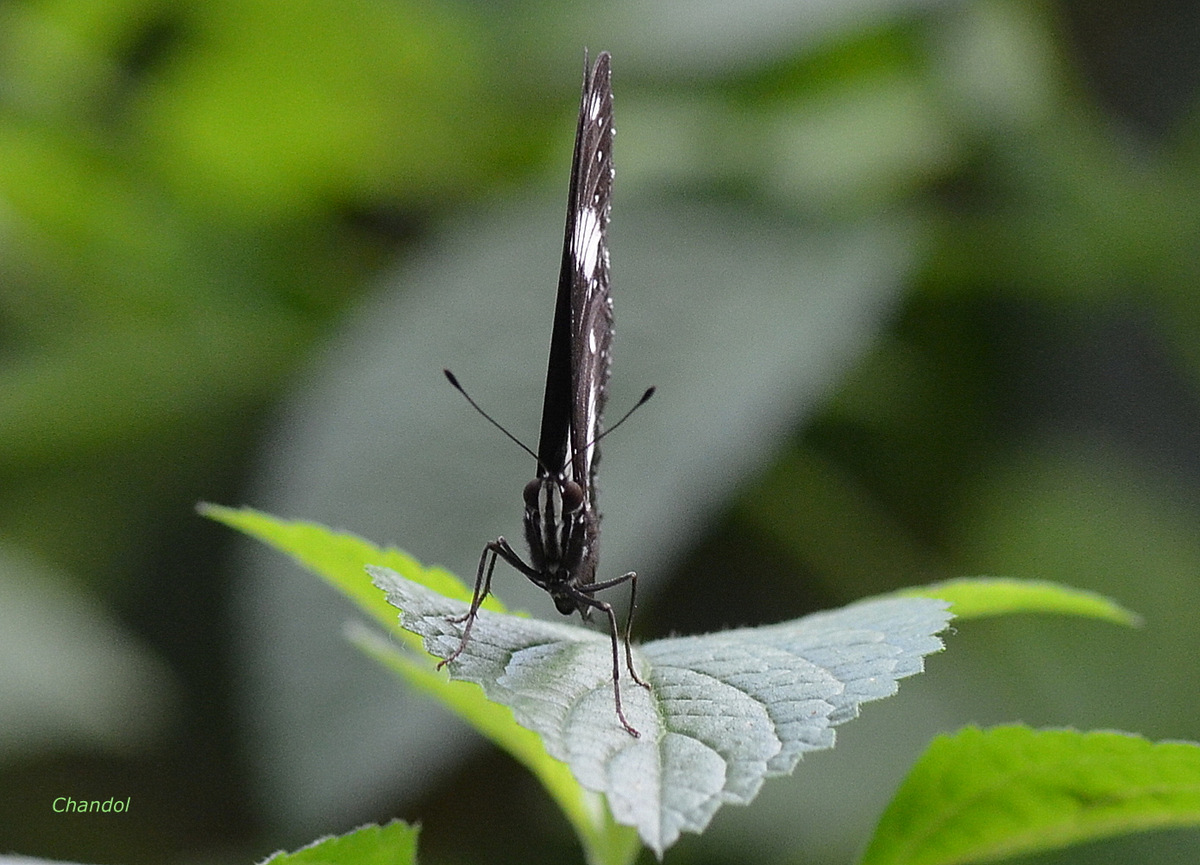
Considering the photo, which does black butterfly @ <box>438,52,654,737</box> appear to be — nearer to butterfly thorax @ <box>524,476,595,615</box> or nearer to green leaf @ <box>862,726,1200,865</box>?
butterfly thorax @ <box>524,476,595,615</box>

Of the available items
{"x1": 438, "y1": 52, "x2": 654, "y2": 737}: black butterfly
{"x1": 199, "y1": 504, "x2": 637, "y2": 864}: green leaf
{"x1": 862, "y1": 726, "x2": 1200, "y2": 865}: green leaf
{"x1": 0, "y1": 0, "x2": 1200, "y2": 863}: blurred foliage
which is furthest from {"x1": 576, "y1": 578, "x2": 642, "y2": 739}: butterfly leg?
{"x1": 0, "y1": 0, "x2": 1200, "y2": 863}: blurred foliage

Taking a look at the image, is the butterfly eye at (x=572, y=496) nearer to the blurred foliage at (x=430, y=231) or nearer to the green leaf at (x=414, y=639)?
the green leaf at (x=414, y=639)

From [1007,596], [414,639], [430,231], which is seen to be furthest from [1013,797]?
[430,231]

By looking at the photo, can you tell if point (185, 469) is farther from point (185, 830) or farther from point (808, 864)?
point (808, 864)

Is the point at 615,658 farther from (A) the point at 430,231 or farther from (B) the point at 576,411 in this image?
(A) the point at 430,231

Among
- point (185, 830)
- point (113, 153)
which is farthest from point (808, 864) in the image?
point (113, 153)

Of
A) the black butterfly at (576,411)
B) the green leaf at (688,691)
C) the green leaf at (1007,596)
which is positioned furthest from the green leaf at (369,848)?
the green leaf at (1007,596)
